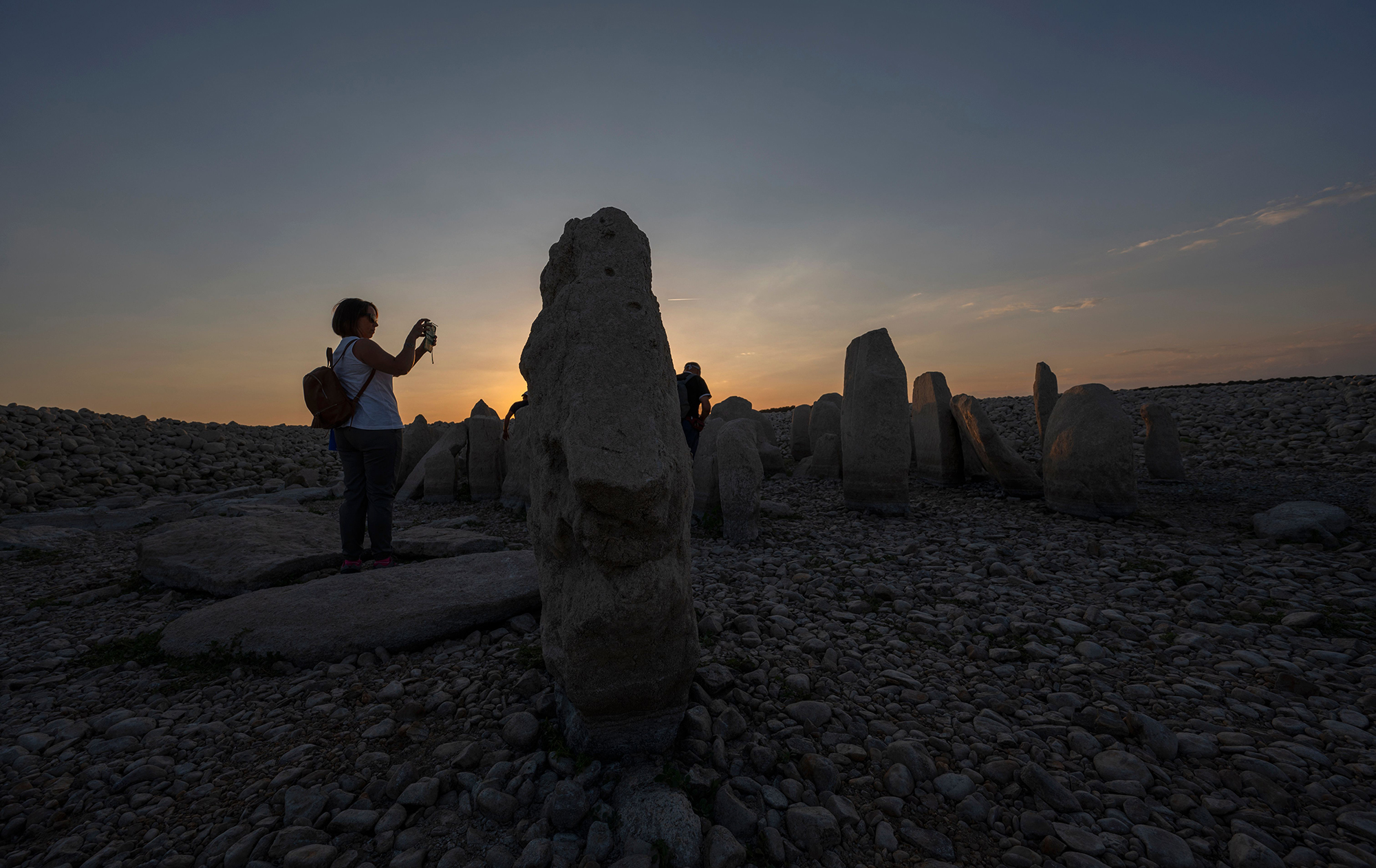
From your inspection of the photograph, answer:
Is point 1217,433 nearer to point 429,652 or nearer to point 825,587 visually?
point 825,587

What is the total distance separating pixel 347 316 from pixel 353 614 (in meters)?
2.82

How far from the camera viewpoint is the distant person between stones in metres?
5.22

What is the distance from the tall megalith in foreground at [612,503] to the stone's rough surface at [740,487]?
4480mm

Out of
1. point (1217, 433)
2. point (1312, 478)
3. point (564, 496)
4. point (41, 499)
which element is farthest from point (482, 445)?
point (1217, 433)

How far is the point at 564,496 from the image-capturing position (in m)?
2.68

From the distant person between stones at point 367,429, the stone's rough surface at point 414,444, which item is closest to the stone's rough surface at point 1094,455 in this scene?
the distant person between stones at point 367,429

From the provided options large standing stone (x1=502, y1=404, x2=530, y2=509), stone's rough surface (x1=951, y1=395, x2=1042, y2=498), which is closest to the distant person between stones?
large standing stone (x1=502, y1=404, x2=530, y2=509)

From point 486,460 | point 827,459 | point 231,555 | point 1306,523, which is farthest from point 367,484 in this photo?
point 1306,523

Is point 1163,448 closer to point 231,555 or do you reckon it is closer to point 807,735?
point 807,735

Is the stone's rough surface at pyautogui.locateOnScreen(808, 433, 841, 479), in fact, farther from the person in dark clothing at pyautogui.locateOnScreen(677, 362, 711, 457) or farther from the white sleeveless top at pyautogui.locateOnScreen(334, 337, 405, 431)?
the white sleeveless top at pyautogui.locateOnScreen(334, 337, 405, 431)

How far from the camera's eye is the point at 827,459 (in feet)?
41.2

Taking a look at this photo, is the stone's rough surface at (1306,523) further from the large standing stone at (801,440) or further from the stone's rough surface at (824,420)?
the large standing stone at (801,440)

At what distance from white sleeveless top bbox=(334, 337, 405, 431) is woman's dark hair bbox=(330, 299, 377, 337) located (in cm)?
11

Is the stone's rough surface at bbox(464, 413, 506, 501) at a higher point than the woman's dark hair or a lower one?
lower
